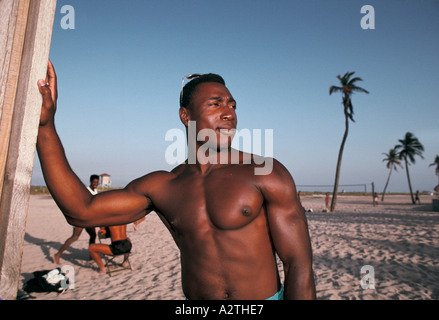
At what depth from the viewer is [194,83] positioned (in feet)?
6.79

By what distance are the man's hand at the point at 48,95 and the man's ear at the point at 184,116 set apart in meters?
0.92

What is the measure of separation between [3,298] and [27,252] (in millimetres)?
9202

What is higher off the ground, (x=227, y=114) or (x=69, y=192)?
(x=227, y=114)

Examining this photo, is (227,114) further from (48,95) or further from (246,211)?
(48,95)

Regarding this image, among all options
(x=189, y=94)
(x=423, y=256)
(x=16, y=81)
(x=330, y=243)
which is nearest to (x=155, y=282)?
(x=189, y=94)

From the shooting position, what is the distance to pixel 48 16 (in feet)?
4.11

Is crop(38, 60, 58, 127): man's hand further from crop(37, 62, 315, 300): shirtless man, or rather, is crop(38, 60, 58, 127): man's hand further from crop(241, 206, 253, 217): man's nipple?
crop(241, 206, 253, 217): man's nipple

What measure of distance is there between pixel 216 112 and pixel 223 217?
29.1 inches

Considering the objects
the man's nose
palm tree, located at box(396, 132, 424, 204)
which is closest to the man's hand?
the man's nose

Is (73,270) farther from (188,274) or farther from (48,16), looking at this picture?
(48,16)

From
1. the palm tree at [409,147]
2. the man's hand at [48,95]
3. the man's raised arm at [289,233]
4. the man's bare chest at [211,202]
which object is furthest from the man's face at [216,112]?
the palm tree at [409,147]

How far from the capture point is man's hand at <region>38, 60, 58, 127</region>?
1.26 metres

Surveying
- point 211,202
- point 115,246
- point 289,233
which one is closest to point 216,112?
point 211,202

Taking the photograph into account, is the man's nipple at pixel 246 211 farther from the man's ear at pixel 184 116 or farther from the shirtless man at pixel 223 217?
the man's ear at pixel 184 116
